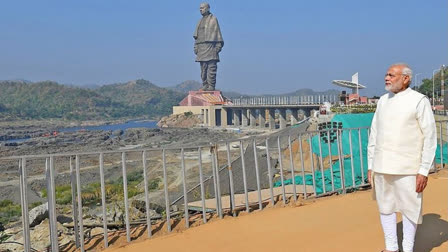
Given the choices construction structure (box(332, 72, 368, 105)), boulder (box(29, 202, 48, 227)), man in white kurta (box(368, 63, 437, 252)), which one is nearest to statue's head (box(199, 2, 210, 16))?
construction structure (box(332, 72, 368, 105))

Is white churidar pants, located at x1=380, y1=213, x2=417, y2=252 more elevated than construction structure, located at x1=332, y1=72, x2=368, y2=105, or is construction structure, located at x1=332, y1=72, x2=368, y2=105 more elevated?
construction structure, located at x1=332, y1=72, x2=368, y2=105

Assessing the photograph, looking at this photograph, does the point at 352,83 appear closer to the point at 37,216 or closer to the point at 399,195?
the point at 37,216

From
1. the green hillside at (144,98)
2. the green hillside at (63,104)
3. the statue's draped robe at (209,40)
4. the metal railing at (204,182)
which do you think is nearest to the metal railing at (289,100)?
the statue's draped robe at (209,40)

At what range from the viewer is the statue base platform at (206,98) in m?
62.6

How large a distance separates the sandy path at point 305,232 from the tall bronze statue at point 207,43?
58390 mm

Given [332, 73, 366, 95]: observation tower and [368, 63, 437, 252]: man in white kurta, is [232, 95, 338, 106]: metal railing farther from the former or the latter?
[368, 63, 437, 252]: man in white kurta

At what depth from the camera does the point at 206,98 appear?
208 ft

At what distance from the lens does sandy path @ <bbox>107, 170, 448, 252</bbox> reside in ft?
13.9

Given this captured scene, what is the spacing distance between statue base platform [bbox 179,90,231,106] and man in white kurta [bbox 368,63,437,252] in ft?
191

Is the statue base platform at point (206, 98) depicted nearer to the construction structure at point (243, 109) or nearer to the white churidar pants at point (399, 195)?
the construction structure at point (243, 109)

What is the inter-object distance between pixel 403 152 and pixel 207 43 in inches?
2423

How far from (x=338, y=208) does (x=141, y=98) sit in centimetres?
16493

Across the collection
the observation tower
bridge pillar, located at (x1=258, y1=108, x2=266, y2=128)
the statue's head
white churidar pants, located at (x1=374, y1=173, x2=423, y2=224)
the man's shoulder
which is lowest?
bridge pillar, located at (x1=258, y1=108, x2=266, y2=128)

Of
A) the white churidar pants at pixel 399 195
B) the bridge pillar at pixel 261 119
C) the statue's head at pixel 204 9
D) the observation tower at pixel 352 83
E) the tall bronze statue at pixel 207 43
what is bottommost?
the bridge pillar at pixel 261 119
